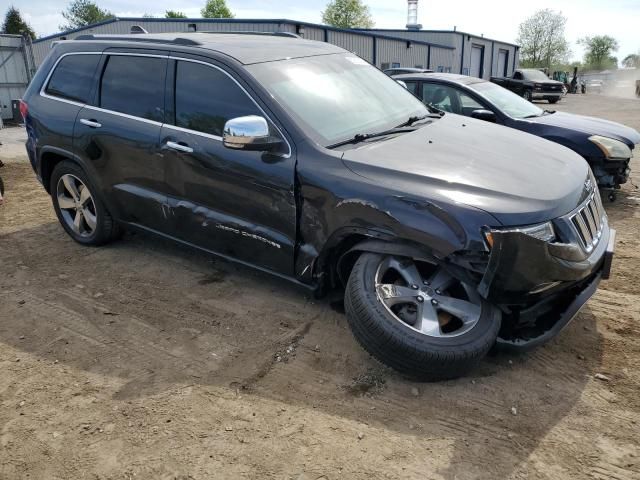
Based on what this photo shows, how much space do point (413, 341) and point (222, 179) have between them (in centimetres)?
171

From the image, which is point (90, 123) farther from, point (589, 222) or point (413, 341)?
point (589, 222)

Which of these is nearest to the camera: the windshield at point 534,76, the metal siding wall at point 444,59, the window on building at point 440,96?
the window on building at point 440,96

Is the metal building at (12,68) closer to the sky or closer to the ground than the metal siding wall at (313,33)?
closer to the ground

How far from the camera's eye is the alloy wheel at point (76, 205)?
4.85m

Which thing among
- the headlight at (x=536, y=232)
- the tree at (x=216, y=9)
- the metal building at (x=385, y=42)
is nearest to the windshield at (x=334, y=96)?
the headlight at (x=536, y=232)

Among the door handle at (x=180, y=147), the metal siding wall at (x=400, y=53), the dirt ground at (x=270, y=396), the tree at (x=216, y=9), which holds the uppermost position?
the tree at (x=216, y=9)

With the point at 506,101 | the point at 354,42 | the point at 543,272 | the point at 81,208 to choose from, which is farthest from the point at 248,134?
the point at 354,42

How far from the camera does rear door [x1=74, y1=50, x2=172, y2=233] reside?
3977 mm

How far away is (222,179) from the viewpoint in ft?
11.7

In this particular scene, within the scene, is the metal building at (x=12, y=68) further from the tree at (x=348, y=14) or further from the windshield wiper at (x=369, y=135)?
the tree at (x=348, y=14)

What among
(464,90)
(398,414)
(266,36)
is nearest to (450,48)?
(464,90)

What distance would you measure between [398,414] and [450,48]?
35.6 meters

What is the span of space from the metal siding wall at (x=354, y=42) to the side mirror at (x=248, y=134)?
20.4 metres

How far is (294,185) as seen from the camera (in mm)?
3250
